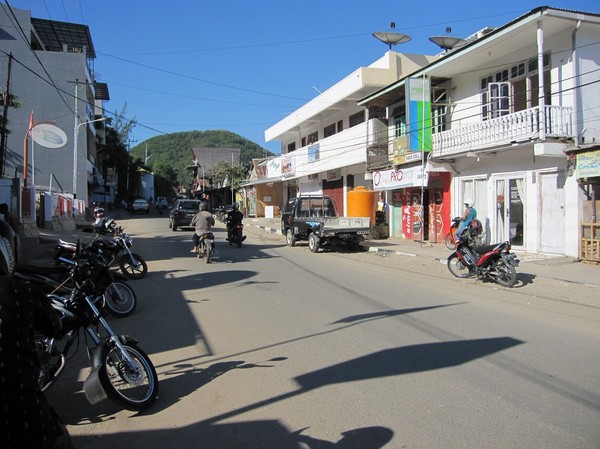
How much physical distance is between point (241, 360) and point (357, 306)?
3241mm

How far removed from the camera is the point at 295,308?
317 inches

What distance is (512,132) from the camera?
1453 cm

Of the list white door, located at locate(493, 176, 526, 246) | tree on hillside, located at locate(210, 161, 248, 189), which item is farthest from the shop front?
tree on hillside, located at locate(210, 161, 248, 189)

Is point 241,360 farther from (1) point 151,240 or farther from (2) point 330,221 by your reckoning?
(1) point 151,240

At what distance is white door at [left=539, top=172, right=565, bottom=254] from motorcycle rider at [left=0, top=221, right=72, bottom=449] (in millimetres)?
14398

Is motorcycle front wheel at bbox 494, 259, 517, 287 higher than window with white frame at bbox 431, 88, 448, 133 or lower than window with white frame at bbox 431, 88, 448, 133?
lower

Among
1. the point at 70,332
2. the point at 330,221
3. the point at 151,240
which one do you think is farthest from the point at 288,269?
the point at 151,240

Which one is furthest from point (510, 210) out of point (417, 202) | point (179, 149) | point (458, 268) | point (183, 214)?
point (179, 149)

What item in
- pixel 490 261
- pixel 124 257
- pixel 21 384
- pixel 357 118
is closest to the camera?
pixel 21 384

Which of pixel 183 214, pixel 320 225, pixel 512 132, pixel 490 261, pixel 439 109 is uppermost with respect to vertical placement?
pixel 439 109

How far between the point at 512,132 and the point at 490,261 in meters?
5.70

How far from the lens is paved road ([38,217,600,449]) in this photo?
3660 millimetres

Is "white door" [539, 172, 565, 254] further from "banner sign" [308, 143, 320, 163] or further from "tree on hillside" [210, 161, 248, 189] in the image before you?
"tree on hillside" [210, 161, 248, 189]

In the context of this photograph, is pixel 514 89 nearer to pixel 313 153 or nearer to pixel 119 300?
→ pixel 119 300
